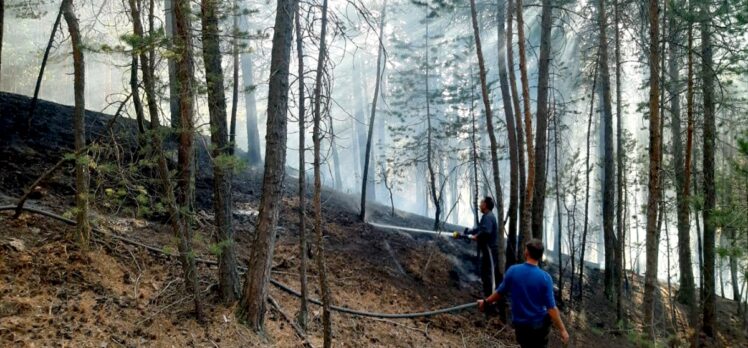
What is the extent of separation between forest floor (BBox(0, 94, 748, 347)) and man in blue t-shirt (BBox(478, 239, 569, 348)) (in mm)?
3183

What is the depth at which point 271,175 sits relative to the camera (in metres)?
6.73

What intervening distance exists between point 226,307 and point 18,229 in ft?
10.2

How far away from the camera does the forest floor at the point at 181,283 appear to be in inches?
228

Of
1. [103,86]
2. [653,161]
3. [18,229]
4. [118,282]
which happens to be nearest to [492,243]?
[653,161]

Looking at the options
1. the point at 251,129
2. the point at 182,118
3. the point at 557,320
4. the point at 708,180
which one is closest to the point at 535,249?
the point at 557,320

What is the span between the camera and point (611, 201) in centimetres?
1570

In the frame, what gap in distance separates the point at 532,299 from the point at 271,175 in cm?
378

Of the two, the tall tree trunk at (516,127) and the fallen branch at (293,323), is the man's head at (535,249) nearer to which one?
the fallen branch at (293,323)

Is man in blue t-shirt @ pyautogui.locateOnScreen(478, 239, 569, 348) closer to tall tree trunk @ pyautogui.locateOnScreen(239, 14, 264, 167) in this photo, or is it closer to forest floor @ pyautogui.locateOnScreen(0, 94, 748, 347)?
forest floor @ pyautogui.locateOnScreen(0, 94, 748, 347)

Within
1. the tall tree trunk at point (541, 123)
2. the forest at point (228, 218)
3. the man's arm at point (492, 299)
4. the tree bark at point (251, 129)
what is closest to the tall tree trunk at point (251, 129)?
the tree bark at point (251, 129)

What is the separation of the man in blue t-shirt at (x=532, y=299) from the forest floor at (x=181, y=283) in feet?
10.4

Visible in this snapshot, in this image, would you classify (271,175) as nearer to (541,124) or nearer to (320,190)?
(320,190)

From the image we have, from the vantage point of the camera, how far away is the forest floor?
579cm

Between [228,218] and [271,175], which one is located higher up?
[271,175]
